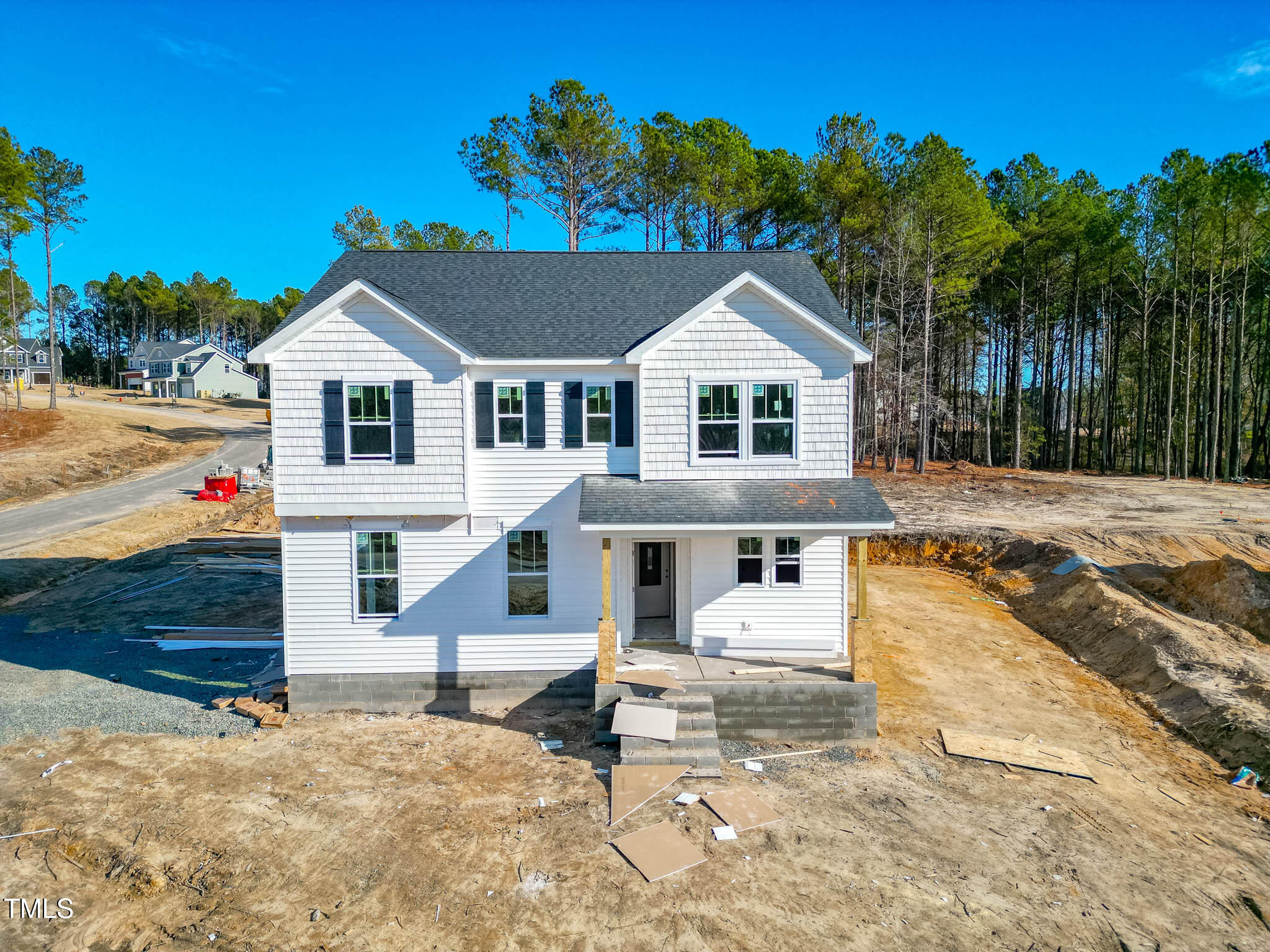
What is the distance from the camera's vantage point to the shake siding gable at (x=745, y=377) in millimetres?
12375

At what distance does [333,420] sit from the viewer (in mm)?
11883

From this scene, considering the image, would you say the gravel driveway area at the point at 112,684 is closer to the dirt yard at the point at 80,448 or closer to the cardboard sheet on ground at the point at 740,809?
the cardboard sheet on ground at the point at 740,809

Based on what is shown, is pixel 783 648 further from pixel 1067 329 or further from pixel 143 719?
pixel 1067 329

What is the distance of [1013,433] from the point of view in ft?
137

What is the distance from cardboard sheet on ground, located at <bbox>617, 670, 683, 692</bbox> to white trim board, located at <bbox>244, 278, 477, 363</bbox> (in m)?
6.22

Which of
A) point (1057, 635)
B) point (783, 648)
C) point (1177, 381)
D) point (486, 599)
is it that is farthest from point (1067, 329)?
point (486, 599)

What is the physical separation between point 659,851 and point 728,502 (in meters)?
5.69

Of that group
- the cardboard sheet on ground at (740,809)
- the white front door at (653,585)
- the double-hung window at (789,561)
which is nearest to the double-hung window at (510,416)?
the white front door at (653,585)

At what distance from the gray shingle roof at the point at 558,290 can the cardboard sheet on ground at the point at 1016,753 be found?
735 centimetres

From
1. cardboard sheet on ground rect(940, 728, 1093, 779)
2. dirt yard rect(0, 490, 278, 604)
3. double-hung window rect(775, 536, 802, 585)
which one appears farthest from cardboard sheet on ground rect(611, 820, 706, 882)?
dirt yard rect(0, 490, 278, 604)

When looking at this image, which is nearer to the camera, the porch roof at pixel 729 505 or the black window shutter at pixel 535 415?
the porch roof at pixel 729 505

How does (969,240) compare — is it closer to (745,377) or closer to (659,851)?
(745,377)

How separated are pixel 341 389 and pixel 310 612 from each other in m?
4.14

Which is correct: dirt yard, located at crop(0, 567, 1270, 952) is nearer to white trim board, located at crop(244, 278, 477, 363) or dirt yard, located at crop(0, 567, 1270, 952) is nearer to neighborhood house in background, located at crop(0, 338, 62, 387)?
white trim board, located at crop(244, 278, 477, 363)
